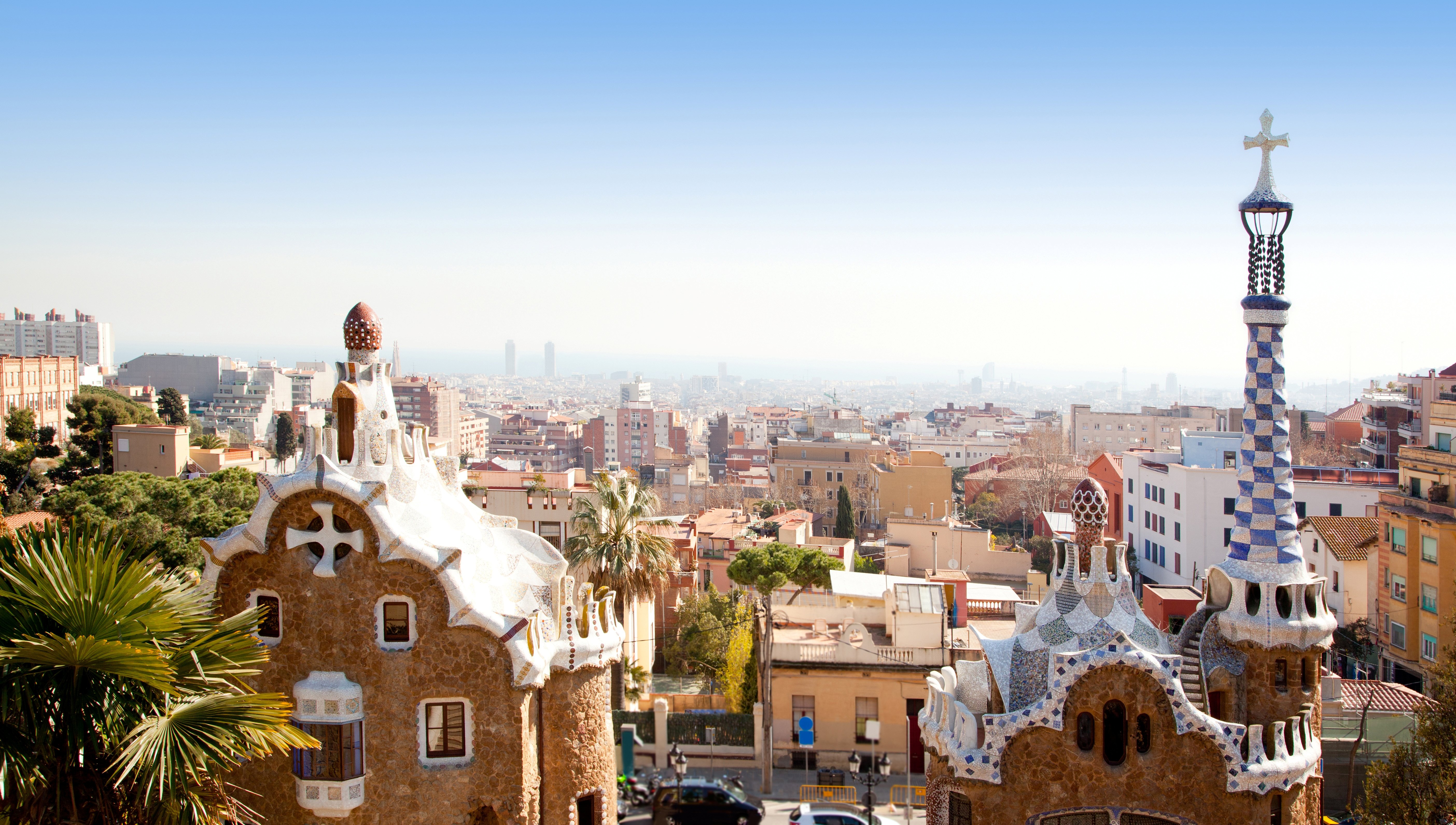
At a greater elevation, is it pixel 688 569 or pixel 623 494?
pixel 623 494

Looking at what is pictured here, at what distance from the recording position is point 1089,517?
54.0ft

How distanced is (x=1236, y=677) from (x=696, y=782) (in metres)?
10.7

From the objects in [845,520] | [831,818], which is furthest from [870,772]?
[845,520]

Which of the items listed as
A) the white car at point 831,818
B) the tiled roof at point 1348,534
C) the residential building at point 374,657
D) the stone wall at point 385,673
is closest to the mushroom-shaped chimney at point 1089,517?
the white car at point 831,818

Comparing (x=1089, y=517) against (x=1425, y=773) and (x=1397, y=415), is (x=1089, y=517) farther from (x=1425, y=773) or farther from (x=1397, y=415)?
(x=1397, y=415)

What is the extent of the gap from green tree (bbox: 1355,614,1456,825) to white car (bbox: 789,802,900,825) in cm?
804

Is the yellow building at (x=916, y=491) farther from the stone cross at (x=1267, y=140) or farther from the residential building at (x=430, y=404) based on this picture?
the residential building at (x=430, y=404)

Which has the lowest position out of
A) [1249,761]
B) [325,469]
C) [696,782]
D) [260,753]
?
[696,782]

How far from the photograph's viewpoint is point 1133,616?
1611 centimetres

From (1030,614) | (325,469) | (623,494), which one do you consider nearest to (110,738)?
(325,469)

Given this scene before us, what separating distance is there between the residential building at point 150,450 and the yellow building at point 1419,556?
162 ft

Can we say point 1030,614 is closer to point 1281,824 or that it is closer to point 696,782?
point 1281,824

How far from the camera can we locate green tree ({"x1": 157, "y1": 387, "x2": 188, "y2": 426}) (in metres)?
71.0

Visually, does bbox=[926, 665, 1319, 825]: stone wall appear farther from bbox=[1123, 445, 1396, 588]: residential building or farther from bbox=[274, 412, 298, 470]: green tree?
bbox=[274, 412, 298, 470]: green tree
